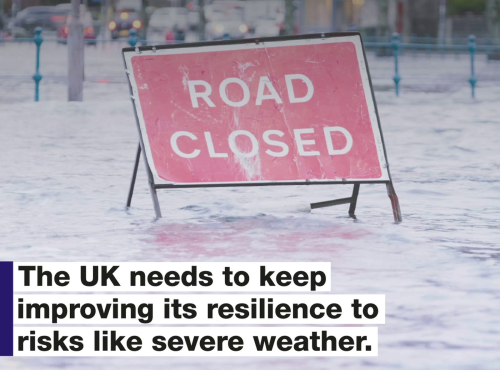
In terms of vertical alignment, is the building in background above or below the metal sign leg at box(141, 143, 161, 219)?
below

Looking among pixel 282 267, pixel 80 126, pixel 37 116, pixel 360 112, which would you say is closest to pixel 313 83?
pixel 360 112

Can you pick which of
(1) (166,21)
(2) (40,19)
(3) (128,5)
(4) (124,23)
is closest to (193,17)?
(3) (128,5)

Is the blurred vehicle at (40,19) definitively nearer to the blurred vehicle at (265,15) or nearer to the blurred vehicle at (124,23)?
the blurred vehicle at (124,23)

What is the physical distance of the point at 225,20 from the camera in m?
51.2

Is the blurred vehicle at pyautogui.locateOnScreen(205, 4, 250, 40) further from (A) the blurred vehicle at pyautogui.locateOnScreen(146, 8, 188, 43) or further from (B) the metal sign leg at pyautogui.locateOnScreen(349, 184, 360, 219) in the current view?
(B) the metal sign leg at pyautogui.locateOnScreen(349, 184, 360, 219)

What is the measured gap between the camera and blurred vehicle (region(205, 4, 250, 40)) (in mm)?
49463

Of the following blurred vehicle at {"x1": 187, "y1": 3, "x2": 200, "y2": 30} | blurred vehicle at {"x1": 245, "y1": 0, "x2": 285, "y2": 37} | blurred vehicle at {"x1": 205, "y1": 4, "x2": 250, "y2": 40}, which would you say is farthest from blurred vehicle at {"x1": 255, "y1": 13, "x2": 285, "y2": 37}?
blurred vehicle at {"x1": 187, "y1": 3, "x2": 200, "y2": 30}

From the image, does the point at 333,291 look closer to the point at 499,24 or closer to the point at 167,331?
the point at 167,331

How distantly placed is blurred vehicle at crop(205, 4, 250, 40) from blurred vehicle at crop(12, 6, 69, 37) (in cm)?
694

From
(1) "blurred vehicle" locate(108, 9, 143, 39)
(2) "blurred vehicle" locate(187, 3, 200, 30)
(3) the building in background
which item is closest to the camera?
(3) the building in background

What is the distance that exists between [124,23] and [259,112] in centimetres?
4798

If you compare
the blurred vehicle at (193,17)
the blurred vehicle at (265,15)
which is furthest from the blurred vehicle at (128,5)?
the blurred vehicle at (265,15)

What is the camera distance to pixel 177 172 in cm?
701

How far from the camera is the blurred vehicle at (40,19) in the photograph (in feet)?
167
